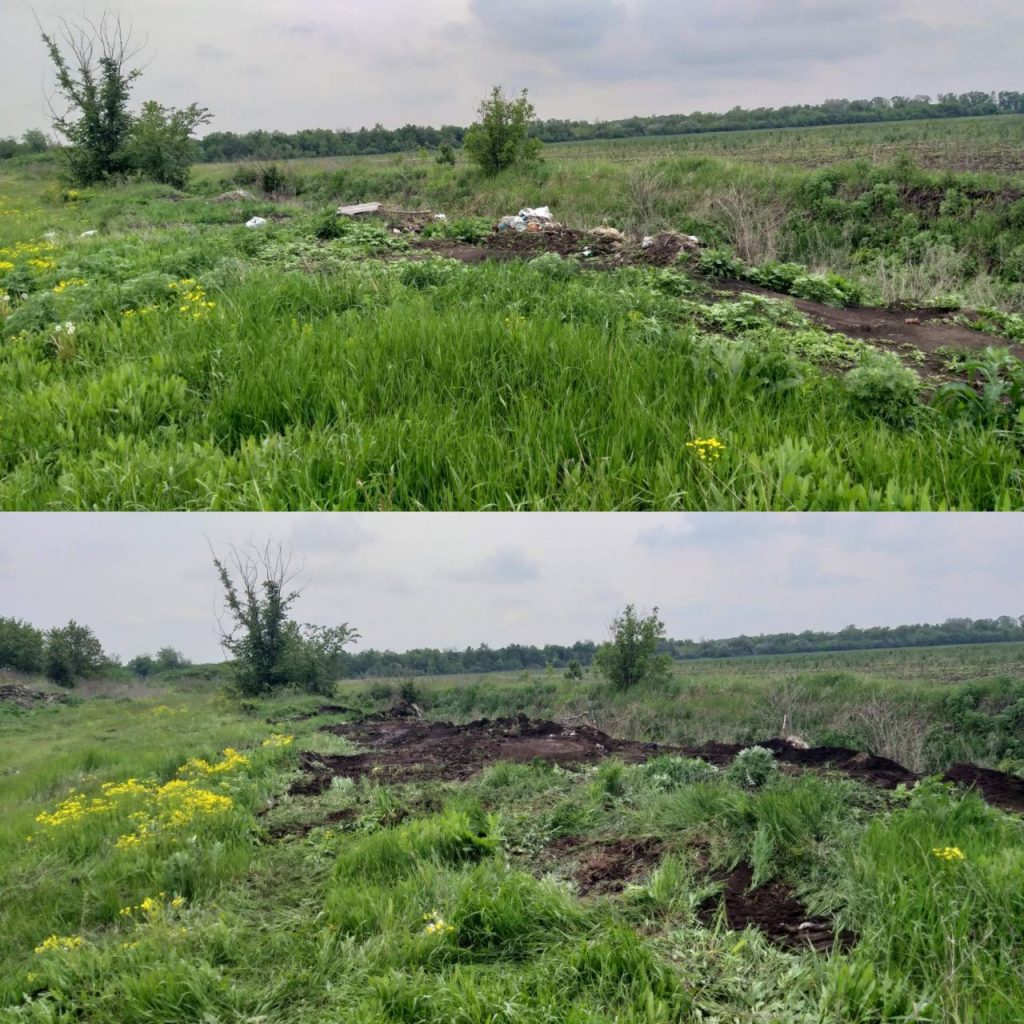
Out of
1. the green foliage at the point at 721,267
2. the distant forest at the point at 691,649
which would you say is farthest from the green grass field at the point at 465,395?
the distant forest at the point at 691,649

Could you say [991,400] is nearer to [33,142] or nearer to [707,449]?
[707,449]

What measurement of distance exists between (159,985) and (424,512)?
2185 mm

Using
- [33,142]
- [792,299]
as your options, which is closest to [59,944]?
[792,299]

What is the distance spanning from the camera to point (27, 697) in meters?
6.05

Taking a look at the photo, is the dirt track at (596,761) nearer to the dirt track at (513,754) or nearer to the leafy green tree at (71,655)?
the dirt track at (513,754)

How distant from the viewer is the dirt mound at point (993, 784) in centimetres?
457

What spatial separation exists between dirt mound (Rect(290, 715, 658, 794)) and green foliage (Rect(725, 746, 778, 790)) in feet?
2.85

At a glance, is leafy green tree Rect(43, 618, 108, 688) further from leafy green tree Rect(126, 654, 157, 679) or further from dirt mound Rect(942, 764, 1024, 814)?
dirt mound Rect(942, 764, 1024, 814)

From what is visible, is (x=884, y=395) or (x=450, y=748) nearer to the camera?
(x=884, y=395)

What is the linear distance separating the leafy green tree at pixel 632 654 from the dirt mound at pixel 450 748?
50 centimetres

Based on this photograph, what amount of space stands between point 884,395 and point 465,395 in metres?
2.46

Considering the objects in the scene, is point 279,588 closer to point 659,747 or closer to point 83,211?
point 659,747

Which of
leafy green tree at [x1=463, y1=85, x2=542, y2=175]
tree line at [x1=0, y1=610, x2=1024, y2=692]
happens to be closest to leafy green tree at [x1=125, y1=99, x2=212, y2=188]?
leafy green tree at [x1=463, y1=85, x2=542, y2=175]

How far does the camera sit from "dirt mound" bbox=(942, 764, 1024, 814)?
457 centimetres
